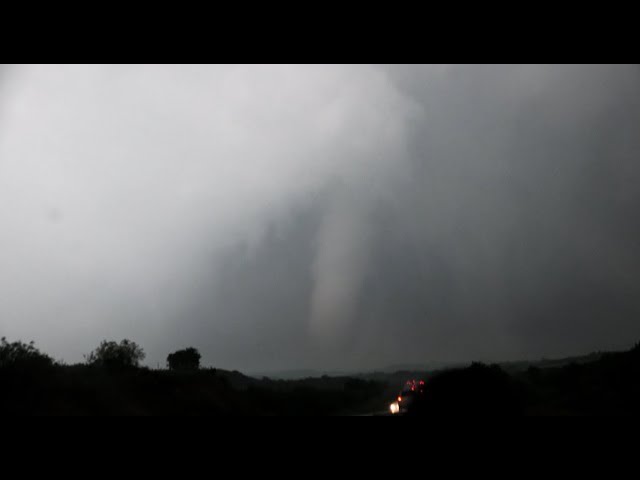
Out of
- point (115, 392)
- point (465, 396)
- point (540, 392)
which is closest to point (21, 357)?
point (115, 392)

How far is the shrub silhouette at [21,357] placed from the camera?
16172mm

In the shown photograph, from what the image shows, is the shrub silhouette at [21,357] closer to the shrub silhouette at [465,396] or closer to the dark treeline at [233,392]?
the dark treeline at [233,392]

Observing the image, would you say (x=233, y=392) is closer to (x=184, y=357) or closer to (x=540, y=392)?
(x=540, y=392)

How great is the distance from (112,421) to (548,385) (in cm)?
3549

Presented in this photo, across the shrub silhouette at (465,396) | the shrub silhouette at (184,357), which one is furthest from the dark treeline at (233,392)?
the shrub silhouette at (184,357)

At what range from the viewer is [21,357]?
1680 centimetres

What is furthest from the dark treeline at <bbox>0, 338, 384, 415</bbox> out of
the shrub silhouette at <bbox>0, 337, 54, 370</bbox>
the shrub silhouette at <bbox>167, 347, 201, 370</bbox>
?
the shrub silhouette at <bbox>167, 347, 201, 370</bbox>

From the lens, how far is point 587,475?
275 cm

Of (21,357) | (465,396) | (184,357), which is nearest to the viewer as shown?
(465,396)

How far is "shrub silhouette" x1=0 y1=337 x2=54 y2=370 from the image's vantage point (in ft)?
53.1

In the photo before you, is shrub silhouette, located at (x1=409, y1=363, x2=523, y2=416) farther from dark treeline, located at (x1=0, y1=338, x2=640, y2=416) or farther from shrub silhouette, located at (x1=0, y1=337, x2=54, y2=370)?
shrub silhouette, located at (x1=0, y1=337, x2=54, y2=370)

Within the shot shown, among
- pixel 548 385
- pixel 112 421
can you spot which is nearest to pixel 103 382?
pixel 112 421
